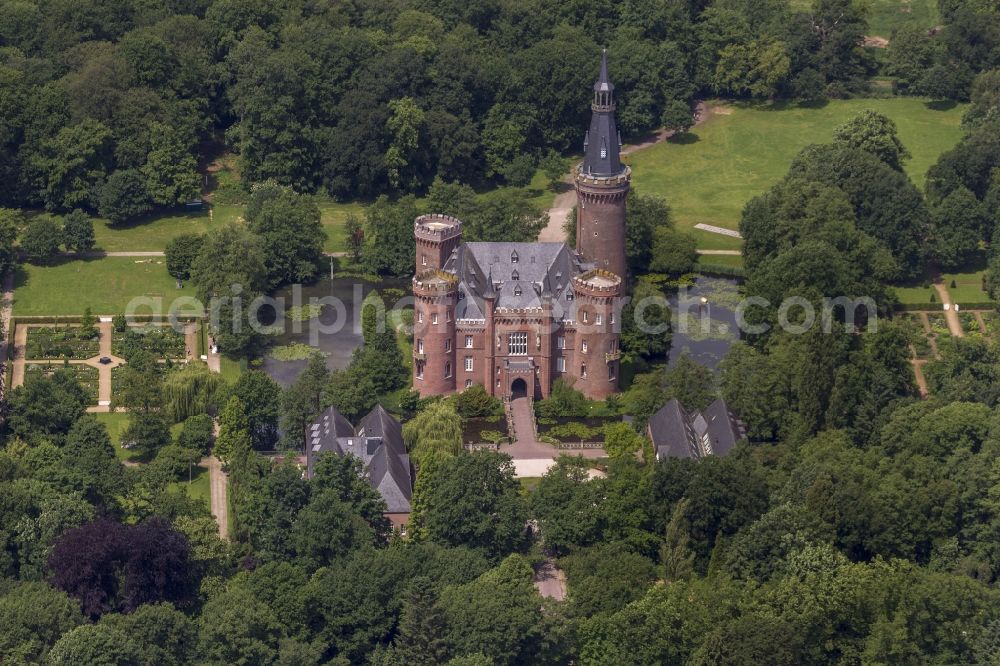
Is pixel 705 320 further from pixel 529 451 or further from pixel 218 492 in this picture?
pixel 218 492

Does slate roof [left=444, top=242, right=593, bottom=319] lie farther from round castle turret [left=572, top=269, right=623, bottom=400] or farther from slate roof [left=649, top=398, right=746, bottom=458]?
slate roof [left=649, top=398, right=746, bottom=458]

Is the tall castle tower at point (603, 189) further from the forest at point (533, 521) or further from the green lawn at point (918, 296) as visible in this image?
the green lawn at point (918, 296)

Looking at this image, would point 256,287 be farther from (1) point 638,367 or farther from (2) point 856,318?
(2) point 856,318

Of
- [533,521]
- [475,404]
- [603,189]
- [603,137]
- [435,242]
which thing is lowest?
[533,521]

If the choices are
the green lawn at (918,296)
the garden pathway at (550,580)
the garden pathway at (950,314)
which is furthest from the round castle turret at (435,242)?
the garden pathway at (950,314)

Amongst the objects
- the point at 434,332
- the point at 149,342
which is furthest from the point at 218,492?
the point at 149,342
